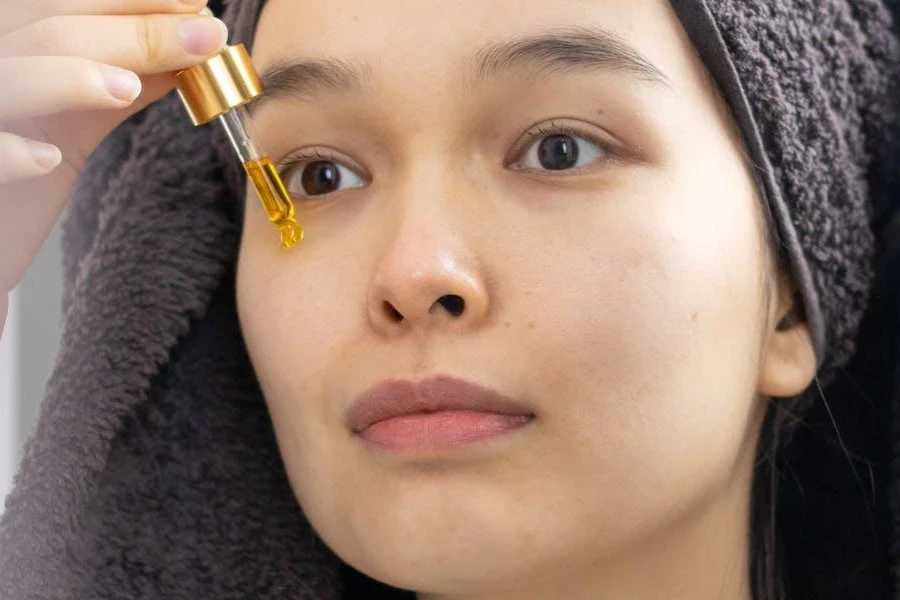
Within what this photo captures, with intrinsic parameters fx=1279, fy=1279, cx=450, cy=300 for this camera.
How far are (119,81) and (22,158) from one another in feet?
0.28

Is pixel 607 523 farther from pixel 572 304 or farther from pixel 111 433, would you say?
pixel 111 433

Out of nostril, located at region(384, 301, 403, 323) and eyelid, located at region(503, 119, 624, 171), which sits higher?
eyelid, located at region(503, 119, 624, 171)

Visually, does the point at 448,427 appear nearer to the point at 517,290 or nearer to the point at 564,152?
the point at 517,290

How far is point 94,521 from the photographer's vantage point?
110 centimetres

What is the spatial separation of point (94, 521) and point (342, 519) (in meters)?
0.24

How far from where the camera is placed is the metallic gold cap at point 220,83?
0.93 m

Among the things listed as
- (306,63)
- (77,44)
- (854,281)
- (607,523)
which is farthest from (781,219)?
(77,44)

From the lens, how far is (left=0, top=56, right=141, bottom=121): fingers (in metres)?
0.89

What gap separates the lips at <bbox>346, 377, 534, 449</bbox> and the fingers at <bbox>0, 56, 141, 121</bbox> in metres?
0.28

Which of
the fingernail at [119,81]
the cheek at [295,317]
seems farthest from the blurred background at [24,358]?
the fingernail at [119,81]

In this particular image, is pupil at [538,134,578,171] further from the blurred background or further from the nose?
the blurred background

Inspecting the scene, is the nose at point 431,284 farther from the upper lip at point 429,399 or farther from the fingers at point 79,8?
the fingers at point 79,8

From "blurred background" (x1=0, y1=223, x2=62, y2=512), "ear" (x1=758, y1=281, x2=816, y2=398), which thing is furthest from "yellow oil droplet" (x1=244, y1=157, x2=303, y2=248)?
"blurred background" (x1=0, y1=223, x2=62, y2=512)

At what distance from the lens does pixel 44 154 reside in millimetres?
900
